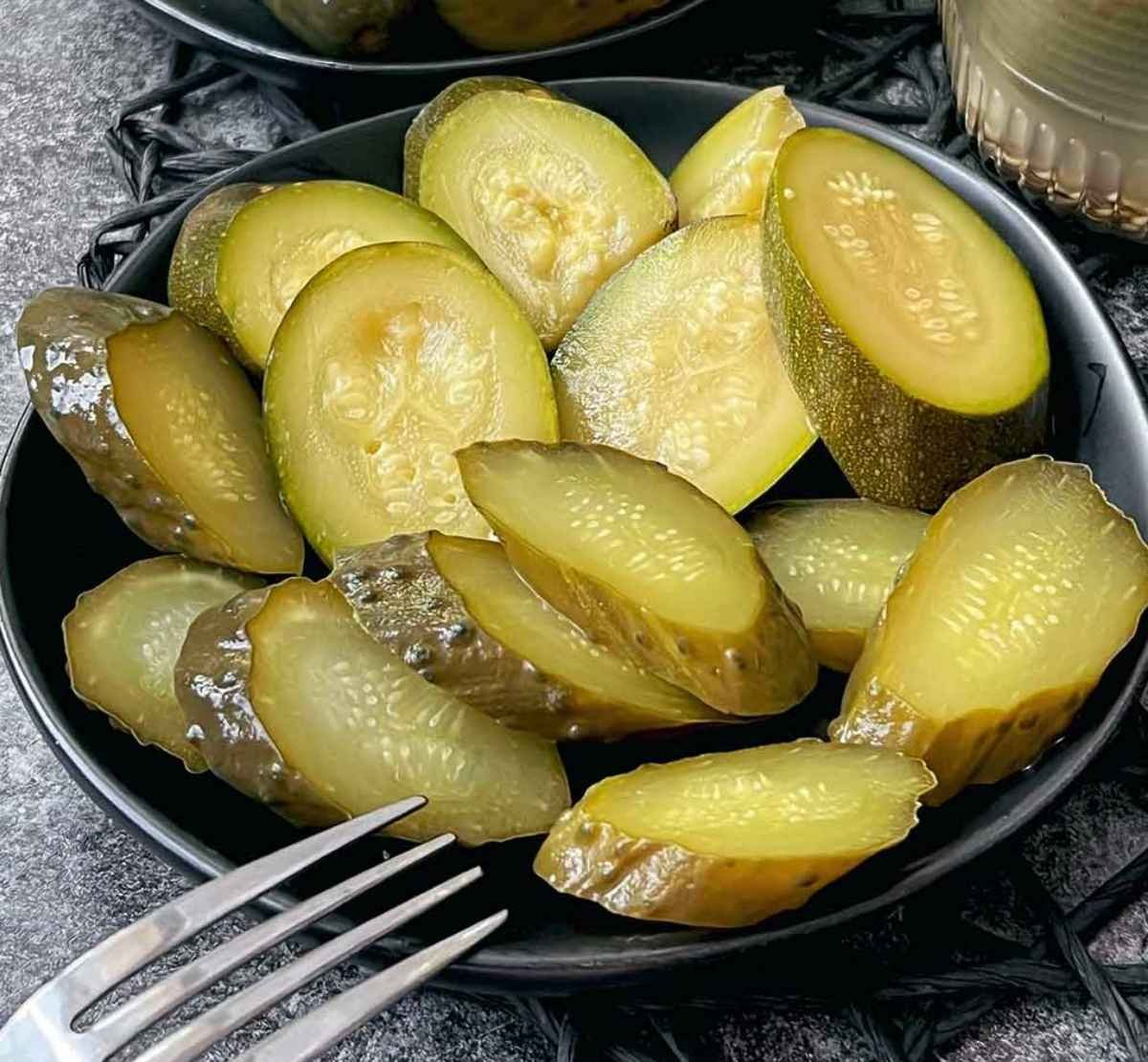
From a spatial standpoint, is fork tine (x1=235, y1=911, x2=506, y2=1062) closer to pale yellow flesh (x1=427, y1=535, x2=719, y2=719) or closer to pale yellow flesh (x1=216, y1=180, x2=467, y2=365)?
pale yellow flesh (x1=427, y1=535, x2=719, y2=719)

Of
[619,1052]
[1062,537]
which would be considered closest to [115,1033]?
[619,1052]

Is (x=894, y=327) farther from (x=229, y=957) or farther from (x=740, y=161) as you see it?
(x=229, y=957)

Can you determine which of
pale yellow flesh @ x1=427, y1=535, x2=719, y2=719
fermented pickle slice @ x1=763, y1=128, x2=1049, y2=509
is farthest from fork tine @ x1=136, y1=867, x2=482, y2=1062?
fermented pickle slice @ x1=763, y1=128, x2=1049, y2=509

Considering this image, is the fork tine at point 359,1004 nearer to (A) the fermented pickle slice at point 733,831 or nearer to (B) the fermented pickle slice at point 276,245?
(A) the fermented pickle slice at point 733,831

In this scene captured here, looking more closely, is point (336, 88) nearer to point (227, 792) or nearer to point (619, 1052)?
point (227, 792)

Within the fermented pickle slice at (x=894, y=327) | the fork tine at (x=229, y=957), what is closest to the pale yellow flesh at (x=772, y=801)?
the fork tine at (x=229, y=957)
